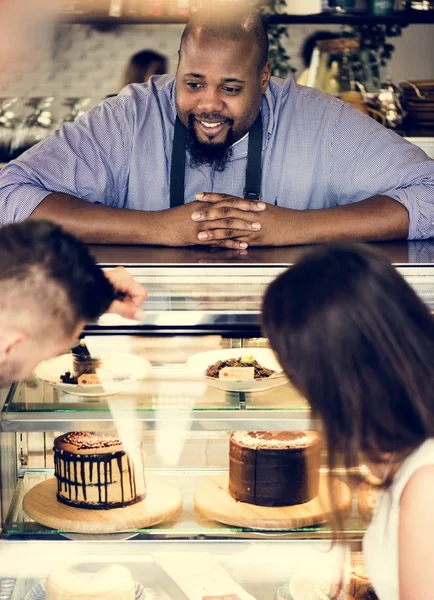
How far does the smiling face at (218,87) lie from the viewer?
8.18 ft

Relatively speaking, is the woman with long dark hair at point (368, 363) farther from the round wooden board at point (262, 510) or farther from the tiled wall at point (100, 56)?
the tiled wall at point (100, 56)

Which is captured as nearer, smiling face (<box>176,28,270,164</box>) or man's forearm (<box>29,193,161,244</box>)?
man's forearm (<box>29,193,161,244</box>)

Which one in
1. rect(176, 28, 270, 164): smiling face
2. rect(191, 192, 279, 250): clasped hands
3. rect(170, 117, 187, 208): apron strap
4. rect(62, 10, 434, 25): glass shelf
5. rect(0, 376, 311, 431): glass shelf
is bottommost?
rect(0, 376, 311, 431): glass shelf

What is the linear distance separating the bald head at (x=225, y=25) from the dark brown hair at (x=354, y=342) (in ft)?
4.20

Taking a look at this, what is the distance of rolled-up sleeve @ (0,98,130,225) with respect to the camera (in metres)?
2.46

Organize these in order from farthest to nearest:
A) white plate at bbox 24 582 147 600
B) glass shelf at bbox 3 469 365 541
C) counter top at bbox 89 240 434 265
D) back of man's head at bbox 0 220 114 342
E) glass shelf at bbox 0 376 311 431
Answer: white plate at bbox 24 582 147 600, glass shelf at bbox 3 469 365 541, glass shelf at bbox 0 376 311 431, counter top at bbox 89 240 434 265, back of man's head at bbox 0 220 114 342

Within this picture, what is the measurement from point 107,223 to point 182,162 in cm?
53

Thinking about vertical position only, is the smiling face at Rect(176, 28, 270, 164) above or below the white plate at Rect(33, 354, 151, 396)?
above

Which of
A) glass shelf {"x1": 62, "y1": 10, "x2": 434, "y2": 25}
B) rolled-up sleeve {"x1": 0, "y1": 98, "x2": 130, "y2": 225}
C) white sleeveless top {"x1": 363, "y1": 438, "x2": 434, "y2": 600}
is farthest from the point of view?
glass shelf {"x1": 62, "y1": 10, "x2": 434, "y2": 25}

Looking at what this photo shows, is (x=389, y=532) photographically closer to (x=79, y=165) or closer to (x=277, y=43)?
(x=79, y=165)

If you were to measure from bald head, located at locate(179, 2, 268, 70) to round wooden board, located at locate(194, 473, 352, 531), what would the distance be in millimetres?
1221

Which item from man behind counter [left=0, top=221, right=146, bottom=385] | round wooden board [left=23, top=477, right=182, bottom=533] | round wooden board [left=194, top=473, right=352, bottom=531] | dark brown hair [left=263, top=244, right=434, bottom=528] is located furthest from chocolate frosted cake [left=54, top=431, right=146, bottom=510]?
dark brown hair [left=263, top=244, right=434, bottom=528]

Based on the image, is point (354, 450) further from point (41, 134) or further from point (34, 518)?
point (41, 134)

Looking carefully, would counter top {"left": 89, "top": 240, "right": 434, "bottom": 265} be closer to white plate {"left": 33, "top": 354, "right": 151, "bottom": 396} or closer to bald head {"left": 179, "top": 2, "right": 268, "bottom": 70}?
white plate {"left": 33, "top": 354, "right": 151, "bottom": 396}
